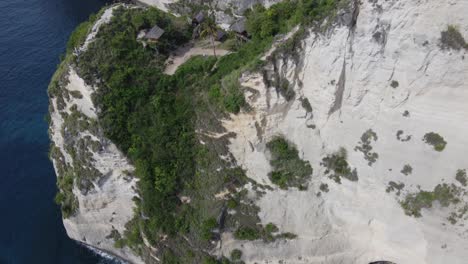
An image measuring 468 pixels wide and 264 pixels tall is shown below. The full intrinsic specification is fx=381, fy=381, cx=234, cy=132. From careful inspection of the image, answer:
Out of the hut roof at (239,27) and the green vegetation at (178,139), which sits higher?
the hut roof at (239,27)

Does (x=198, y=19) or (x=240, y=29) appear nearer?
(x=240, y=29)

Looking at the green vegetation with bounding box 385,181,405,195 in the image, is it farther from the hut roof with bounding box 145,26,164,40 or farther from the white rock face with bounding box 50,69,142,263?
the hut roof with bounding box 145,26,164,40

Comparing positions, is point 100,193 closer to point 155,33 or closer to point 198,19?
point 155,33

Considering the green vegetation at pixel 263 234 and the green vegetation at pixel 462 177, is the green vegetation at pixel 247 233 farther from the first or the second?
the green vegetation at pixel 462 177

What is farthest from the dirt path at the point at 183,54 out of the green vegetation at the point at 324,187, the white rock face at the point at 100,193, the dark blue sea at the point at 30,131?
the dark blue sea at the point at 30,131

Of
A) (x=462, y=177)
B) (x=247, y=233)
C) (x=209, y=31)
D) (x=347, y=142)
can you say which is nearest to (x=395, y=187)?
(x=462, y=177)
